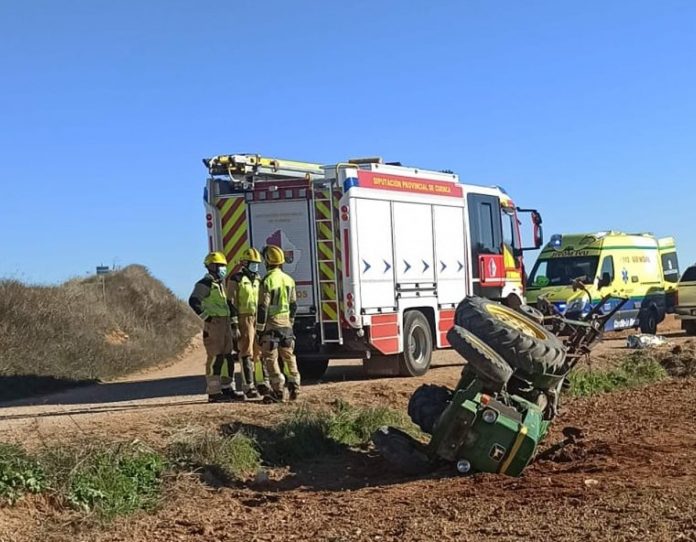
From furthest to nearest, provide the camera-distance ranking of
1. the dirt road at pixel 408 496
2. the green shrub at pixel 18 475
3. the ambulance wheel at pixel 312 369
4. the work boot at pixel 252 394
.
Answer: the ambulance wheel at pixel 312 369 → the work boot at pixel 252 394 → the green shrub at pixel 18 475 → the dirt road at pixel 408 496

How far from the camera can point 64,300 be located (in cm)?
2311

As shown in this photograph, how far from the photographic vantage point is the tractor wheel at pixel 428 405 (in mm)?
8586

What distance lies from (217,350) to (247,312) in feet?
2.18

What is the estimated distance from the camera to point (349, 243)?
1384 cm

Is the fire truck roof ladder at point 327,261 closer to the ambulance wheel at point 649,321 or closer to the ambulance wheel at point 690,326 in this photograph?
the ambulance wheel at point 649,321

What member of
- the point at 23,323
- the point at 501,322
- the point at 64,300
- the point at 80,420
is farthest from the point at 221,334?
the point at 64,300

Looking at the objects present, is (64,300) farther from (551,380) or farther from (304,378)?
(551,380)

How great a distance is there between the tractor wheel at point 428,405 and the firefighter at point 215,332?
3465 millimetres

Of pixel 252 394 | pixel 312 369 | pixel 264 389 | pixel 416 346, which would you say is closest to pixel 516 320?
pixel 264 389

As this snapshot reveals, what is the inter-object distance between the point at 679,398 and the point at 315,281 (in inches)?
212

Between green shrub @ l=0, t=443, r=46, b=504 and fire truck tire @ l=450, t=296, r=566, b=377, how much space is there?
376 centimetres

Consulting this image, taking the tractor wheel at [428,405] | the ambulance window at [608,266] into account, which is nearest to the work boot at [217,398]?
the tractor wheel at [428,405]

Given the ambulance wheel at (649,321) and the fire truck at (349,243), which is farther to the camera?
the ambulance wheel at (649,321)

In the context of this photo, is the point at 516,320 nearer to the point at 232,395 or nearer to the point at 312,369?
the point at 232,395
